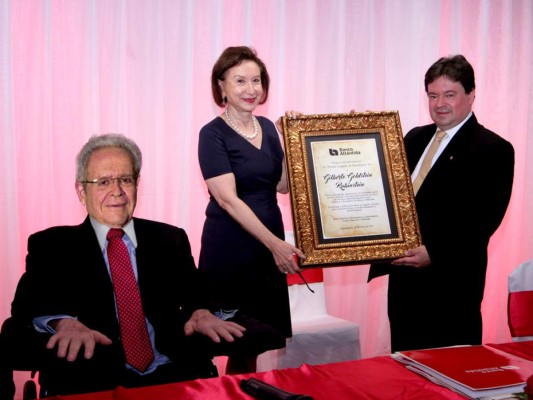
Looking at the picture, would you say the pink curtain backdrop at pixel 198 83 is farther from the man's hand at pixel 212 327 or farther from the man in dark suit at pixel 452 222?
the man's hand at pixel 212 327

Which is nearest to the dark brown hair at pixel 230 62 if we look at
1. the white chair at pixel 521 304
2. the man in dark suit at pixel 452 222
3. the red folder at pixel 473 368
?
the man in dark suit at pixel 452 222

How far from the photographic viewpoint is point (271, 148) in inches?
133

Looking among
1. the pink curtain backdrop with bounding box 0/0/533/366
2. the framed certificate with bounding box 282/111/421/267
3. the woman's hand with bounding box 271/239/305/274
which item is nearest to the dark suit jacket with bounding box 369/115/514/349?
the framed certificate with bounding box 282/111/421/267

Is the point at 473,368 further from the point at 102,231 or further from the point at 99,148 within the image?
the point at 99,148

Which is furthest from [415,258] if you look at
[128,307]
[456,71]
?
[128,307]

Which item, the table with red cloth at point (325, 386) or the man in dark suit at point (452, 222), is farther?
the man in dark suit at point (452, 222)

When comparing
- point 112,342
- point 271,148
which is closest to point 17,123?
point 271,148

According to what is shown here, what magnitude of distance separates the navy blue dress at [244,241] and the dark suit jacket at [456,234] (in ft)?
2.30

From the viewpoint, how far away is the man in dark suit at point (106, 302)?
2.15 metres

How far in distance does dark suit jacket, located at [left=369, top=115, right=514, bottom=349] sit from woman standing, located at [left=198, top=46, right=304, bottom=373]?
698mm

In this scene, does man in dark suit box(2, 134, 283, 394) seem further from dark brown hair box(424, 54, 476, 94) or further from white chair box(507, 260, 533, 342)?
dark brown hair box(424, 54, 476, 94)

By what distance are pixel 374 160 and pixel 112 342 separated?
164 cm

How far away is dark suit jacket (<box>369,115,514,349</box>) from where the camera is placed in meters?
3.21

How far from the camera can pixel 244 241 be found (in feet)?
10.8
